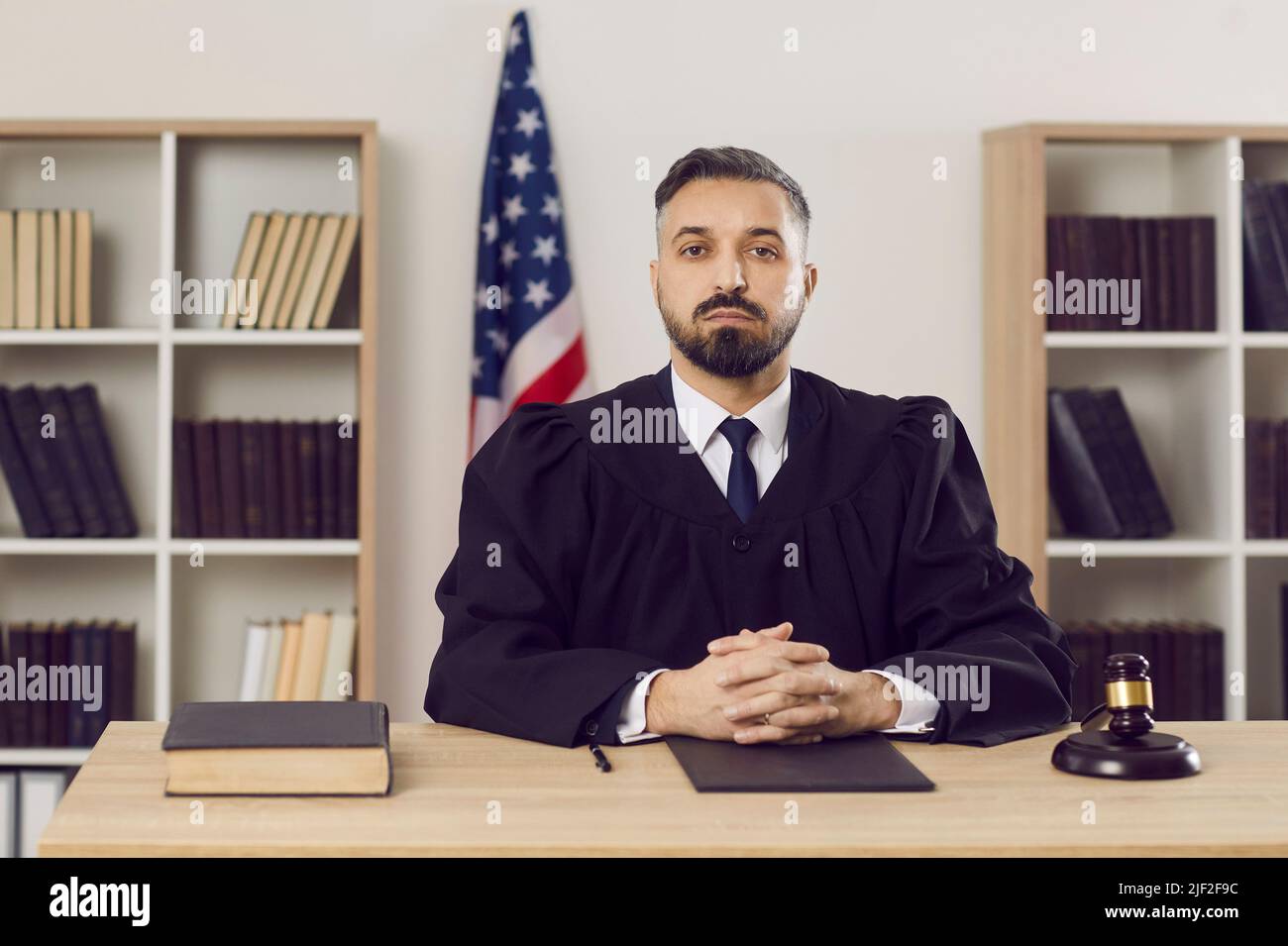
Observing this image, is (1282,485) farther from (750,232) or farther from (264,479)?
(264,479)

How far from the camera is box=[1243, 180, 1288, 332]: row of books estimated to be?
350 cm

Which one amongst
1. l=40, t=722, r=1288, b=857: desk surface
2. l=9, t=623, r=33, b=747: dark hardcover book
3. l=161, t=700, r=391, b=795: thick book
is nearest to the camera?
l=40, t=722, r=1288, b=857: desk surface

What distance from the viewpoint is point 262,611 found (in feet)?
12.2

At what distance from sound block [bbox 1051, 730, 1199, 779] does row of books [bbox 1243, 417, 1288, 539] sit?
2237 mm

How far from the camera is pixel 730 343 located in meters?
2.21

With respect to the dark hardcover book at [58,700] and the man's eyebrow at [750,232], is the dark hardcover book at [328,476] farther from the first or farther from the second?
the man's eyebrow at [750,232]

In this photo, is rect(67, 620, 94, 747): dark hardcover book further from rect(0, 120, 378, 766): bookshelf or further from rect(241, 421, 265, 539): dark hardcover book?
rect(241, 421, 265, 539): dark hardcover book

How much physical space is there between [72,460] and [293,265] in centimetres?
73

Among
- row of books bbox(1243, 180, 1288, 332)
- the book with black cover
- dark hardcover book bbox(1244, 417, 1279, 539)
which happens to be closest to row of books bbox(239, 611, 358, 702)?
the book with black cover

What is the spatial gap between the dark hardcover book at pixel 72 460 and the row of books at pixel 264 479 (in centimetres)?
20

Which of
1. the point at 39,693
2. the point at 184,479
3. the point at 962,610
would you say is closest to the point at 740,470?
the point at 962,610

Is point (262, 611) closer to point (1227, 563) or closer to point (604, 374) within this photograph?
point (604, 374)
